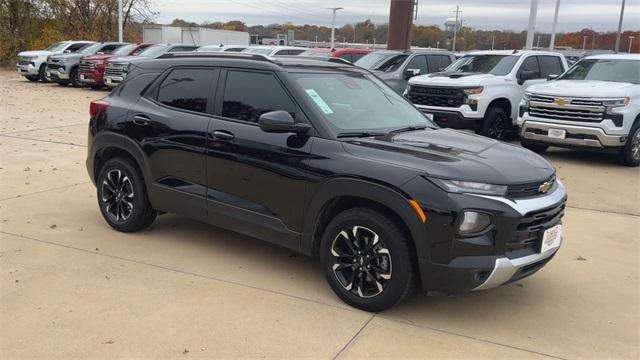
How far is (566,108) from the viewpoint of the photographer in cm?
959

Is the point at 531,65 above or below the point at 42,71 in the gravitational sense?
above

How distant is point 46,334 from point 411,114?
10.8ft

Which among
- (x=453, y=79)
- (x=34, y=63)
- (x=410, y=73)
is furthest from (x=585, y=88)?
(x=34, y=63)

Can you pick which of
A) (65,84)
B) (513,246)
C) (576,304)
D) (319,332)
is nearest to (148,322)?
(319,332)

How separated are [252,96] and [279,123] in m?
0.69

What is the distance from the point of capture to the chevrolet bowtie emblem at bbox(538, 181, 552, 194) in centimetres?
391

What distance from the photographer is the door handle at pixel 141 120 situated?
5.18 m

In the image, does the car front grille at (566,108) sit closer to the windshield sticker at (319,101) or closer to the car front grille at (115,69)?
the windshield sticker at (319,101)

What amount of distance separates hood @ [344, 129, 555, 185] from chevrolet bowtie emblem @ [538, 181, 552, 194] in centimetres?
4

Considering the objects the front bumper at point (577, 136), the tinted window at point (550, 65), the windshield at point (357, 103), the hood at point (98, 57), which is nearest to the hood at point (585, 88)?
the front bumper at point (577, 136)

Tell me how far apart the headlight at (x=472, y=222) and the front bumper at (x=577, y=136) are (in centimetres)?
679

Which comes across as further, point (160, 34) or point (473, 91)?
point (160, 34)

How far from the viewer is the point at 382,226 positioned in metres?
3.76

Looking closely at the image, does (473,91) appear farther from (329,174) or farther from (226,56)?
(329,174)
